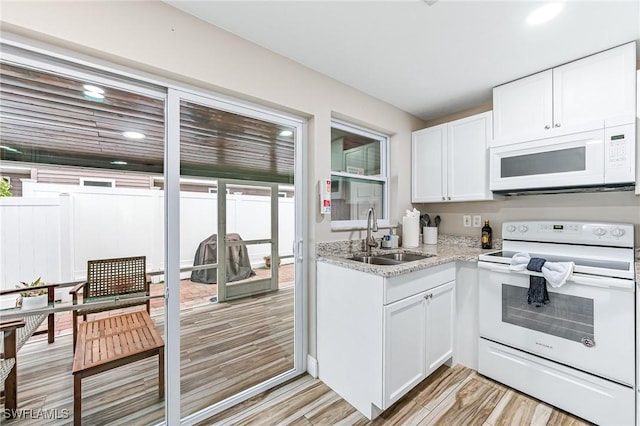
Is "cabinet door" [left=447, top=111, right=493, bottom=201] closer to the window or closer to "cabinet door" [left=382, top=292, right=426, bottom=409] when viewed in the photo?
the window

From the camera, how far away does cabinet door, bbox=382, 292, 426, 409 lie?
1652 mm

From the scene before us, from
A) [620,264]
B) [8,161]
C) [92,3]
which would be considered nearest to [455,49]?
[620,264]

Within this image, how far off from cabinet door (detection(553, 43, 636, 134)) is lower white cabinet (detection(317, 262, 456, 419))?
138 centimetres

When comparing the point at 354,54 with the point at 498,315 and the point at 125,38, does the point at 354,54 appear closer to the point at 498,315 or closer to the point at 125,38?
the point at 125,38

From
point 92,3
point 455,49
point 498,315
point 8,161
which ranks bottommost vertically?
point 498,315

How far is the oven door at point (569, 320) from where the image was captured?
1543 mm

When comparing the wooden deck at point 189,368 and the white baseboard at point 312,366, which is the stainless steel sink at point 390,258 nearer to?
the wooden deck at point 189,368

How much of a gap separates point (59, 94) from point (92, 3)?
1.53 feet

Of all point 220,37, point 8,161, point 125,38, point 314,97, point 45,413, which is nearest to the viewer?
point 8,161

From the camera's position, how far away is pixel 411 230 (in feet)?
9.03

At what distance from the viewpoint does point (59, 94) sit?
1.36 metres

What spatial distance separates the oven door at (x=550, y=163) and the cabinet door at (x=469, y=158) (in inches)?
4.8

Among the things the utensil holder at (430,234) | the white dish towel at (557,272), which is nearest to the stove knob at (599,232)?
the white dish towel at (557,272)

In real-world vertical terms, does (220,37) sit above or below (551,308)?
above
